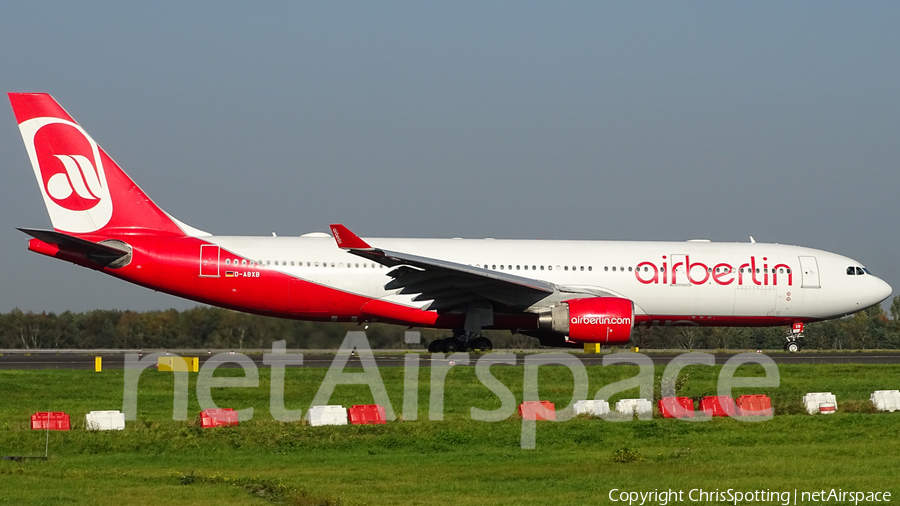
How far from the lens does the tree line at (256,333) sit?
28594mm

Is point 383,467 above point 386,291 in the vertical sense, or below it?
below

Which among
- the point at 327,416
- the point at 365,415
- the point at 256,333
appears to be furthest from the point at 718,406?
the point at 256,333

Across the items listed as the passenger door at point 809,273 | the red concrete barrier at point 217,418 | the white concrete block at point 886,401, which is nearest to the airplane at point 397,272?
the passenger door at point 809,273

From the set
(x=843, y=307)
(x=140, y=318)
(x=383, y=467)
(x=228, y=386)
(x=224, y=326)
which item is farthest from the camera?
(x=140, y=318)

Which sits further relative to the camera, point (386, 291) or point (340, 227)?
point (386, 291)

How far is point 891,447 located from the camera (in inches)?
495

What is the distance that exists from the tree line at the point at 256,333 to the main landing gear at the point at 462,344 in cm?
195

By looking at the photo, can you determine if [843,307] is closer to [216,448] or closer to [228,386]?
[228,386]

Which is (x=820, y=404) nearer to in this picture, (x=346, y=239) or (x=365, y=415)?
(x=365, y=415)

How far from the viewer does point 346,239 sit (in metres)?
22.8

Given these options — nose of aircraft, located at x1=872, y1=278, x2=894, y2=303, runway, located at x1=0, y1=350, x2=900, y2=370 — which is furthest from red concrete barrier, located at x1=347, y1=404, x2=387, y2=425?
nose of aircraft, located at x1=872, y1=278, x2=894, y2=303

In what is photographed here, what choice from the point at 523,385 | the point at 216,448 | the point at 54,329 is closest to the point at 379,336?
the point at 523,385

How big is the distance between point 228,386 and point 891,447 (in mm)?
11106

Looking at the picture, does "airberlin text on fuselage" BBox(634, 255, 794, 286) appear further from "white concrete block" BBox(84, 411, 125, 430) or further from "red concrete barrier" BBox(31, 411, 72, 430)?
"red concrete barrier" BBox(31, 411, 72, 430)
